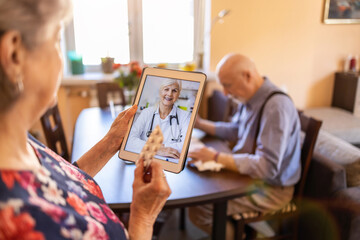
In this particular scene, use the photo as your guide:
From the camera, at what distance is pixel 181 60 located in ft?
11.8

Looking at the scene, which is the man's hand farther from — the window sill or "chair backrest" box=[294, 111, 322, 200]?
the window sill

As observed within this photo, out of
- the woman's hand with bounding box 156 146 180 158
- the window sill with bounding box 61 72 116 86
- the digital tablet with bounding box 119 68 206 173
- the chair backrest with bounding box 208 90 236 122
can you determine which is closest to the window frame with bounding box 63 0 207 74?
the window sill with bounding box 61 72 116 86

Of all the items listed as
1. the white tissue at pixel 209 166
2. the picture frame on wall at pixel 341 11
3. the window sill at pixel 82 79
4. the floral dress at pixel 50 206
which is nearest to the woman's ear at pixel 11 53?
the floral dress at pixel 50 206

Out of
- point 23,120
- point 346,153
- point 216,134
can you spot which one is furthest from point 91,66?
point 23,120

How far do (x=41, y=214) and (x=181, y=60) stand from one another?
3192mm

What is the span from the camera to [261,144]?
5.11 ft

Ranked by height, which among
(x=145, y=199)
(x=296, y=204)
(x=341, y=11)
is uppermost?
(x=341, y=11)

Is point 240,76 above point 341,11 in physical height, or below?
below

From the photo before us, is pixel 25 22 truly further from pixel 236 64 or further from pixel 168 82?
pixel 236 64

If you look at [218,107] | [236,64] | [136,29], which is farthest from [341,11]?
[236,64]

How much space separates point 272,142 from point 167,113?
0.75 m

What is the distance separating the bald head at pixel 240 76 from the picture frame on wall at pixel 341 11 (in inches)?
92.9

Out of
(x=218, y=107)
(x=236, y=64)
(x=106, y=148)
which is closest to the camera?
(x=106, y=148)

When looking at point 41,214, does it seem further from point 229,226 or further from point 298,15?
point 298,15
